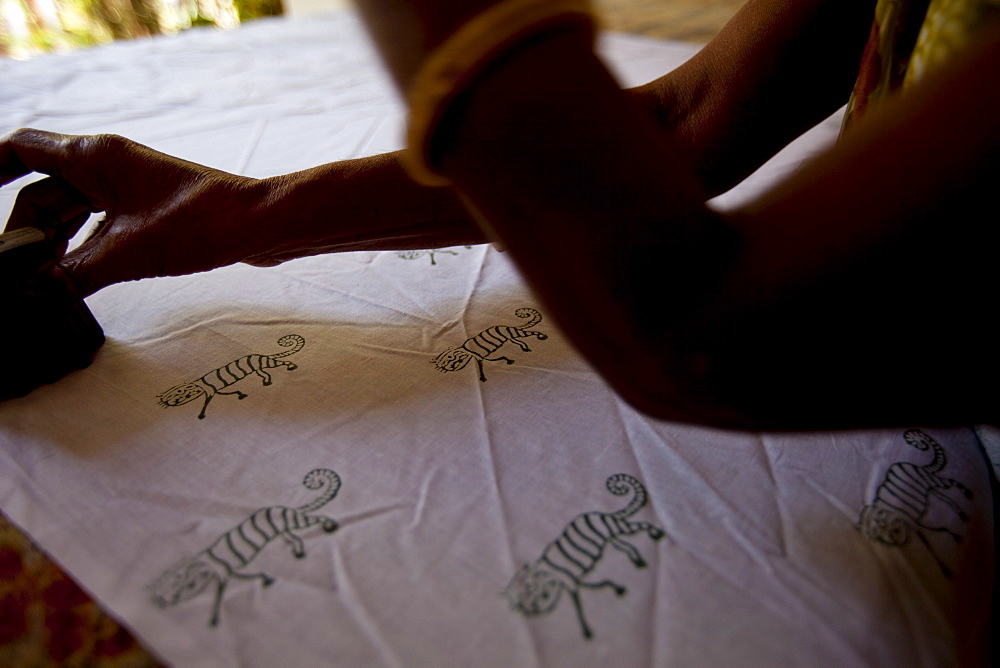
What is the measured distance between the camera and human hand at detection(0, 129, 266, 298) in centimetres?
48

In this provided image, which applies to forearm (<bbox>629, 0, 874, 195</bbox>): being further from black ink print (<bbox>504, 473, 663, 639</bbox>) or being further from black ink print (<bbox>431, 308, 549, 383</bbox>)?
black ink print (<bbox>504, 473, 663, 639</bbox>)

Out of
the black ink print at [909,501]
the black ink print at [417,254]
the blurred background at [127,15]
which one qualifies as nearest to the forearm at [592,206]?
the black ink print at [909,501]

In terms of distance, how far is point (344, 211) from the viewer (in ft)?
1.61

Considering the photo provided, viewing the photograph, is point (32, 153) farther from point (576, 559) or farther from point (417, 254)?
point (576, 559)

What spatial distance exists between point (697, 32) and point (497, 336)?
1401mm

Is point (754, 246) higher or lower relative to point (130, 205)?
lower

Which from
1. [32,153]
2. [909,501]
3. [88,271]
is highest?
[32,153]

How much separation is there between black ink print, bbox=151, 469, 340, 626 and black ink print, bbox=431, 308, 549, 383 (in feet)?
0.46

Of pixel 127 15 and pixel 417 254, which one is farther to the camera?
pixel 127 15

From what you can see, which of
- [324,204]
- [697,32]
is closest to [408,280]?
[324,204]

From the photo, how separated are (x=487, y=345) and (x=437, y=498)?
0.17m

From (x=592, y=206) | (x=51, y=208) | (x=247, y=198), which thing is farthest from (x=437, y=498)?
(x=51, y=208)

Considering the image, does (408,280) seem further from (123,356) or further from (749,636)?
(749,636)

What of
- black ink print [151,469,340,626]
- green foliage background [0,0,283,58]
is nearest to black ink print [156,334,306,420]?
black ink print [151,469,340,626]
